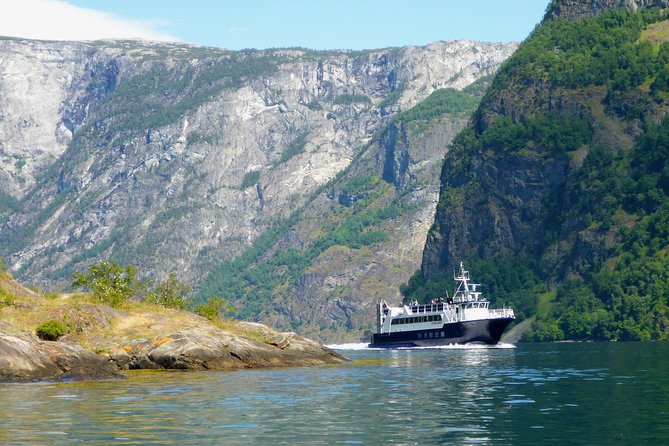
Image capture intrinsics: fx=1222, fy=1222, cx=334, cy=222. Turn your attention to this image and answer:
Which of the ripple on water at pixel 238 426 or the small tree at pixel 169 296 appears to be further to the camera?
the small tree at pixel 169 296

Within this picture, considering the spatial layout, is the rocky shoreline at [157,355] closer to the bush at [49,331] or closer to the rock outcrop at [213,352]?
the rock outcrop at [213,352]

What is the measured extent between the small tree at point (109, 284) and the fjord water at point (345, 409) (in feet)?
90.7

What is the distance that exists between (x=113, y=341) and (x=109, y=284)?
29.2 meters

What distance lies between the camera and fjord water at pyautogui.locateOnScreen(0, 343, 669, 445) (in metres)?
60.1

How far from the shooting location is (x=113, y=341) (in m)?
122

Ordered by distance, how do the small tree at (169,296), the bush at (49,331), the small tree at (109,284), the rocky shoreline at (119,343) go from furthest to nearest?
the small tree at (169,296) < the small tree at (109,284) < the bush at (49,331) < the rocky shoreline at (119,343)

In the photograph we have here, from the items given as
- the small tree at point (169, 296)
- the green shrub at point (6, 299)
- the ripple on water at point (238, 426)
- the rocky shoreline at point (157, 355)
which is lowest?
the ripple on water at point (238, 426)

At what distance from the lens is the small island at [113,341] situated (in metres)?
104

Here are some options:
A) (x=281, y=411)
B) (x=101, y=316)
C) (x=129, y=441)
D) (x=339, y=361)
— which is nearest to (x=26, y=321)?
(x=101, y=316)

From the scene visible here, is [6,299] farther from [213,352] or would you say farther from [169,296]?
[169,296]

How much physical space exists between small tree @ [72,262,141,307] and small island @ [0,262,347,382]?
720 millimetres

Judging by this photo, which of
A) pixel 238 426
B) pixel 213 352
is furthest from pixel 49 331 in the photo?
pixel 238 426

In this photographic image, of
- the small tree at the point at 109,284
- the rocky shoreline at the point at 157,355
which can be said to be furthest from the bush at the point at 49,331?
the small tree at the point at 109,284

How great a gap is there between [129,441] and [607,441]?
2263 cm
